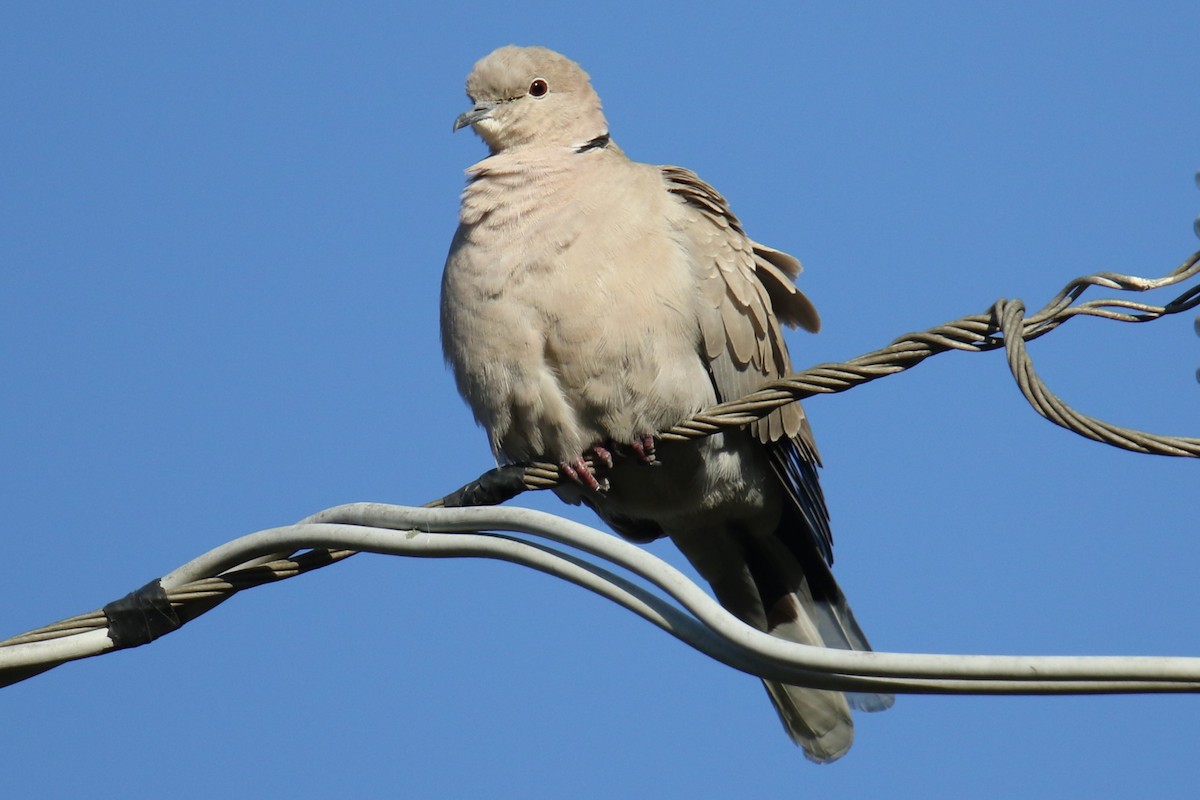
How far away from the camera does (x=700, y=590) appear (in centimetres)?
288

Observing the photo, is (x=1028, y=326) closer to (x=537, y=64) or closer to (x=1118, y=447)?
(x=1118, y=447)

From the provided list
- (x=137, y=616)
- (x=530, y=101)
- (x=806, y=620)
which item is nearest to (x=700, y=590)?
(x=137, y=616)

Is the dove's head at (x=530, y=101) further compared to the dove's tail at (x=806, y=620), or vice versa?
the dove's head at (x=530, y=101)

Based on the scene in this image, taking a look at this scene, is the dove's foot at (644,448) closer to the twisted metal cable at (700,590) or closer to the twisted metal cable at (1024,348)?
the twisted metal cable at (700,590)

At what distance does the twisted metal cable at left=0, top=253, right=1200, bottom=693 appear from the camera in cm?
255

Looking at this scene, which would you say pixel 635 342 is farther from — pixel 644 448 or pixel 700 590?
pixel 700 590

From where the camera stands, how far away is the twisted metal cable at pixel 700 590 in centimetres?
255

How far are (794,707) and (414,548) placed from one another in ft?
7.20

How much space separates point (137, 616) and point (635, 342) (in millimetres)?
1729

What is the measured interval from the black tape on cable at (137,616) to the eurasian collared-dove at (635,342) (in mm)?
1427

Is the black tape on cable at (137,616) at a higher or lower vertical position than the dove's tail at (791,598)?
higher

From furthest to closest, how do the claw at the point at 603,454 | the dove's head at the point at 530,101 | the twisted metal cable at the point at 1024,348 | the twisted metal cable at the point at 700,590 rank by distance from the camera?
the dove's head at the point at 530,101
the claw at the point at 603,454
the twisted metal cable at the point at 1024,348
the twisted metal cable at the point at 700,590

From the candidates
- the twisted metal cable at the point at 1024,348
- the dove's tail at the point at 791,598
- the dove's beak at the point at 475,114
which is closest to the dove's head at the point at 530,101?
the dove's beak at the point at 475,114

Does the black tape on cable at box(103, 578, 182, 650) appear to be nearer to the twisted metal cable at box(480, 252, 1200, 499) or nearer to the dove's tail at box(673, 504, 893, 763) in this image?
the twisted metal cable at box(480, 252, 1200, 499)
